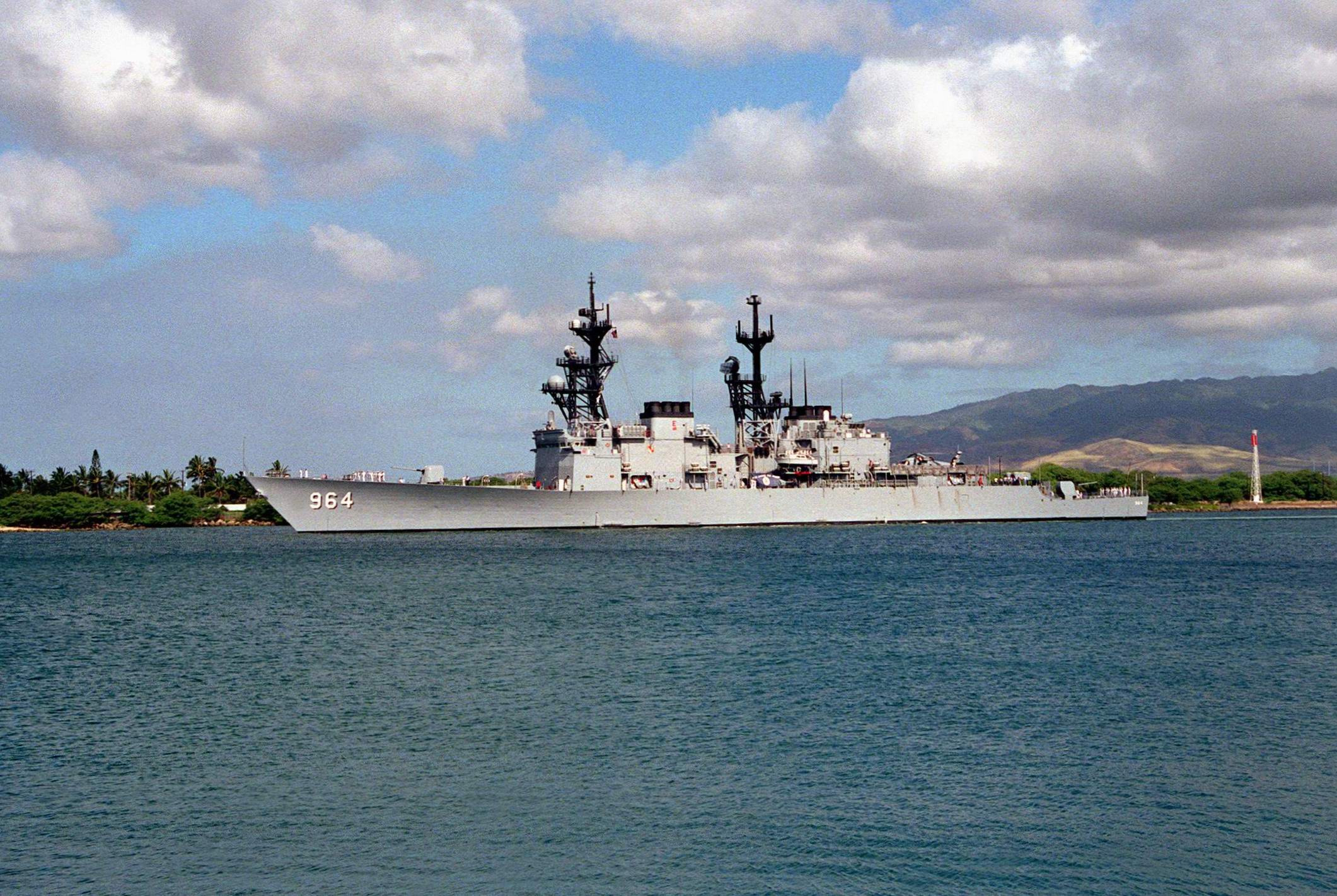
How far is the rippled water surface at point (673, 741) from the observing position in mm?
13023

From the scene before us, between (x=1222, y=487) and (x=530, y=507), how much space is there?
119 m

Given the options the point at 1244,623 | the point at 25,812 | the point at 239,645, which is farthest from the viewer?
the point at 1244,623

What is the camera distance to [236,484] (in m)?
121

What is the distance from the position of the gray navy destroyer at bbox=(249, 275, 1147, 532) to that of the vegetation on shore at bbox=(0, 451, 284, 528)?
97.4ft

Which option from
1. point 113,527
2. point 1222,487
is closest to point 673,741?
point 113,527

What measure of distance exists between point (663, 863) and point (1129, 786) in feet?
22.2

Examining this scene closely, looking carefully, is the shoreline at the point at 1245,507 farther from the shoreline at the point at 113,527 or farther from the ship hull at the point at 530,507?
the shoreline at the point at 113,527

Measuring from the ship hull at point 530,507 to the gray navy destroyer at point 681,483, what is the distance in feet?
0.25

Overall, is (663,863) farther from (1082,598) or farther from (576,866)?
(1082,598)

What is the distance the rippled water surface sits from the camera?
513 inches

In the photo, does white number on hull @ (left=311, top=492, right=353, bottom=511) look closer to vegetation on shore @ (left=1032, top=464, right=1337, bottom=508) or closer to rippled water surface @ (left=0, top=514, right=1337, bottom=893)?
rippled water surface @ (left=0, top=514, right=1337, bottom=893)

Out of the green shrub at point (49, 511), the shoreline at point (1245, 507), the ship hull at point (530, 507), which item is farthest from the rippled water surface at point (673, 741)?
the shoreline at point (1245, 507)

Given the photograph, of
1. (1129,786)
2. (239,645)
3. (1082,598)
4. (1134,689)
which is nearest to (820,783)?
(1129,786)

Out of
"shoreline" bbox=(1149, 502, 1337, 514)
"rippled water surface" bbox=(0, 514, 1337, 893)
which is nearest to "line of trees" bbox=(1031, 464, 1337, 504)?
"shoreline" bbox=(1149, 502, 1337, 514)
